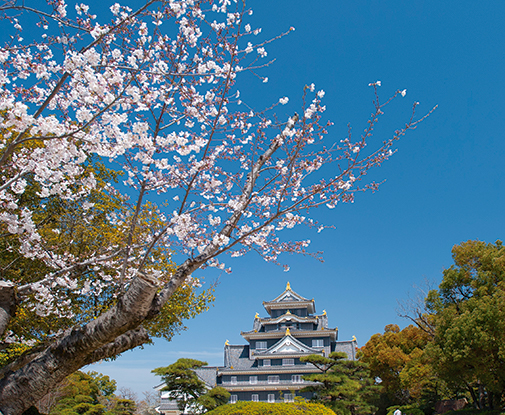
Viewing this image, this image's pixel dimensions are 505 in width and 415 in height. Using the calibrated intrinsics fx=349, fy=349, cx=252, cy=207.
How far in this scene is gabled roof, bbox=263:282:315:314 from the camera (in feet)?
110

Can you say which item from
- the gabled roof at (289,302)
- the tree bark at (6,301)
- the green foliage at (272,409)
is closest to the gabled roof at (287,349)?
the gabled roof at (289,302)

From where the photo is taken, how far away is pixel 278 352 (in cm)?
2945

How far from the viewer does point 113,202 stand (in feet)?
35.8

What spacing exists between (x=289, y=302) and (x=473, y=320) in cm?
2130

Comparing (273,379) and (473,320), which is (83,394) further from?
(473,320)

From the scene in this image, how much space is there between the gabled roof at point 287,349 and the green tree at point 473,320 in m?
13.7

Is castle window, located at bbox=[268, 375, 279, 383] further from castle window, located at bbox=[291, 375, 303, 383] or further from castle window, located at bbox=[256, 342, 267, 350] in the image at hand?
castle window, located at bbox=[256, 342, 267, 350]

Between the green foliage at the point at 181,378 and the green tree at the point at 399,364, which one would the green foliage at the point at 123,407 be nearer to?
the green foliage at the point at 181,378

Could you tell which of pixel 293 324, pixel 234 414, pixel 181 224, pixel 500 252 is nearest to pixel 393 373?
pixel 293 324

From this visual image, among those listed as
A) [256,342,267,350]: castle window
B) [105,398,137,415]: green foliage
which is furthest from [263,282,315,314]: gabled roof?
[105,398,137,415]: green foliage

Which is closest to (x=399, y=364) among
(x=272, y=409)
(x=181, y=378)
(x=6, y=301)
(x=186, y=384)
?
(x=186, y=384)

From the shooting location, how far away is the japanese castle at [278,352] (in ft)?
93.0

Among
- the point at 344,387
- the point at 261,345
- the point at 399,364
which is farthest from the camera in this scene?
the point at 261,345

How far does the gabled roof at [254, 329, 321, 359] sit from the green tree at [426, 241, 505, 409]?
45.1 feet
